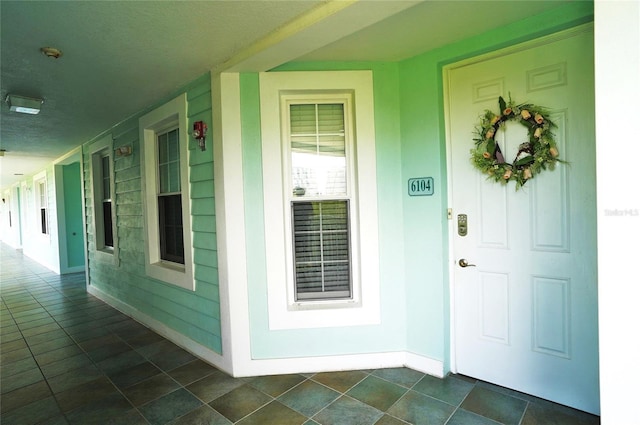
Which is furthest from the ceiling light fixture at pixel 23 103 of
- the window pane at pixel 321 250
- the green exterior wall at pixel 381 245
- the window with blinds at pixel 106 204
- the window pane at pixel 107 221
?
the window pane at pixel 321 250

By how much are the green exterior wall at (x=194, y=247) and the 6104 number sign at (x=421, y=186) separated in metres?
1.68

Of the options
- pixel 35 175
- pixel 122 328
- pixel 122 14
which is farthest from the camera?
pixel 35 175

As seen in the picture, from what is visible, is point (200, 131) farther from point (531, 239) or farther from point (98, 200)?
point (98, 200)

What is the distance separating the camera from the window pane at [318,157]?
8.86ft

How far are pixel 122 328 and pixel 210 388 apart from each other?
2.07 meters

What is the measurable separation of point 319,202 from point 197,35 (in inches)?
58.5

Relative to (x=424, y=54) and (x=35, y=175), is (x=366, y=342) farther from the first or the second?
(x=35, y=175)

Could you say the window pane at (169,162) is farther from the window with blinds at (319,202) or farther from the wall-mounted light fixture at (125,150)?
the window with blinds at (319,202)

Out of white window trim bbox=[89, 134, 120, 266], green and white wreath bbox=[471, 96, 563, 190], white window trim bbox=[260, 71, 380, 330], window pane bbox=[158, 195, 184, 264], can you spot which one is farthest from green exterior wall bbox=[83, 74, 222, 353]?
green and white wreath bbox=[471, 96, 563, 190]

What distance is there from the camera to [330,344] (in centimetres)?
264

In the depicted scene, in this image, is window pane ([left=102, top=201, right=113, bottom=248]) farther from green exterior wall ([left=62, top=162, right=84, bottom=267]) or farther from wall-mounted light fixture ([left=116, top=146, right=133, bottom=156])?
green exterior wall ([left=62, top=162, right=84, bottom=267])

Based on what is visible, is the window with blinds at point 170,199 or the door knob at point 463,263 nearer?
the door knob at point 463,263

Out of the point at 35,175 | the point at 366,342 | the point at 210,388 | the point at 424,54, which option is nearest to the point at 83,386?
the point at 210,388

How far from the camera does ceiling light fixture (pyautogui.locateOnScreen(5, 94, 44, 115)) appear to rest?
2976 millimetres
